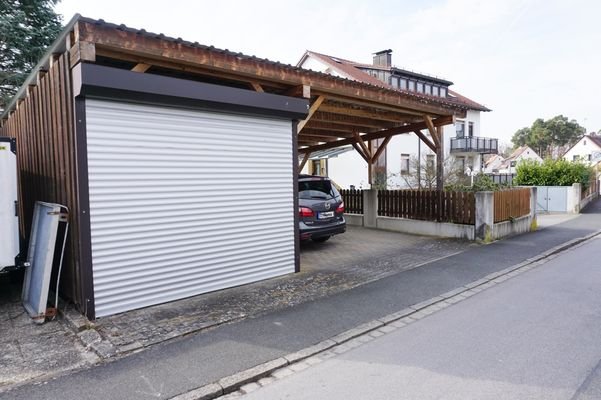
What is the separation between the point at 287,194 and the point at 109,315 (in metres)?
3.35

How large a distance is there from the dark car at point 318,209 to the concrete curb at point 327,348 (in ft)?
11.1

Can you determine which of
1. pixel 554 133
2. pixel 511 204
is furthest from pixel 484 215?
pixel 554 133

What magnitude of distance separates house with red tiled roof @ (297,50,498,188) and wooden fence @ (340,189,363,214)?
29.1 ft

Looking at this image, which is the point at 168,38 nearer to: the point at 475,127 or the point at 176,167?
the point at 176,167

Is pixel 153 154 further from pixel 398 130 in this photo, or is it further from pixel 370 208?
pixel 398 130

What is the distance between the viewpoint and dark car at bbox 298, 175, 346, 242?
8.50 meters

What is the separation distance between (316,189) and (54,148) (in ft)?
17.2

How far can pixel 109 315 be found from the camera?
4.83 meters

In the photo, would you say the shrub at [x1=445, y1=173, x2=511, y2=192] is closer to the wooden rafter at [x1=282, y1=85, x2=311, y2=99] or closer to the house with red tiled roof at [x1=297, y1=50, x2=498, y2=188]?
the wooden rafter at [x1=282, y1=85, x2=311, y2=99]

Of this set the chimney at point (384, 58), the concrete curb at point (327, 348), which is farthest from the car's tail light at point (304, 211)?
the chimney at point (384, 58)

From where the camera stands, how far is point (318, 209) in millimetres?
8648

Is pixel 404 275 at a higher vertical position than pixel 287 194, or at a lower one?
lower

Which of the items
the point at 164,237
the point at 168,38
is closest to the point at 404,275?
the point at 164,237

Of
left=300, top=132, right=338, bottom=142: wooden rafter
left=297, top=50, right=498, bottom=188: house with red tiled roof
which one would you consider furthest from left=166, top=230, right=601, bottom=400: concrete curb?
left=297, top=50, right=498, bottom=188: house with red tiled roof
